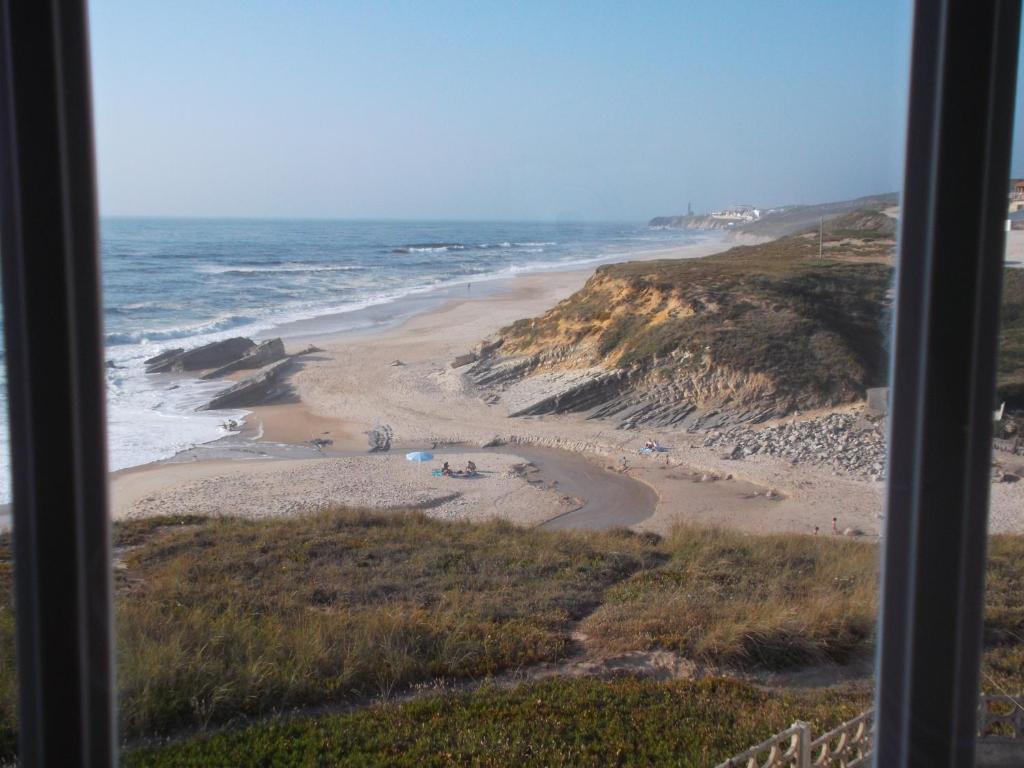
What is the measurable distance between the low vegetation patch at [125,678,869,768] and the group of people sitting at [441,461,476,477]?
3936mm

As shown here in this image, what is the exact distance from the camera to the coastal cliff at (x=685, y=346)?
5.18 m

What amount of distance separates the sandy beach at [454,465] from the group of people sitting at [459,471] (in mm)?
71

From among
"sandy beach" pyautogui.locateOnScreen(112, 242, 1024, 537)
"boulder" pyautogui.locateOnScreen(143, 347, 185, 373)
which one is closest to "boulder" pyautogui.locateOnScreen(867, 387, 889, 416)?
"sandy beach" pyautogui.locateOnScreen(112, 242, 1024, 537)

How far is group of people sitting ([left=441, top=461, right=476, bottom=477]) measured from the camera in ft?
20.6

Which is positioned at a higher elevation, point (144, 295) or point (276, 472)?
point (144, 295)

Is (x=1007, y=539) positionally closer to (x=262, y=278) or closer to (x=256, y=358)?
(x=256, y=358)

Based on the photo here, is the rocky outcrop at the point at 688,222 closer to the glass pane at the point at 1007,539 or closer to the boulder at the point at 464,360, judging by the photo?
the glass pane at the point at 1007,539

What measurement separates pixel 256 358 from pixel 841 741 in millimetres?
6670

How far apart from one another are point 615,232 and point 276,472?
2.88 m

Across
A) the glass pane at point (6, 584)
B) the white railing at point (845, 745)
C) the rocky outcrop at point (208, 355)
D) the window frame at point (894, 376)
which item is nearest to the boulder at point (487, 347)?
the rocky outcrop at point (208, 355)

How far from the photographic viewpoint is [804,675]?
2273 mm

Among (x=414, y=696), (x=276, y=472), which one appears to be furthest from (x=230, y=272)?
(x=414, y=696)

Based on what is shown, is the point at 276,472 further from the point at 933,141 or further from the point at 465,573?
the point at 933,141

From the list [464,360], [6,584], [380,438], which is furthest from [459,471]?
[6,584]
